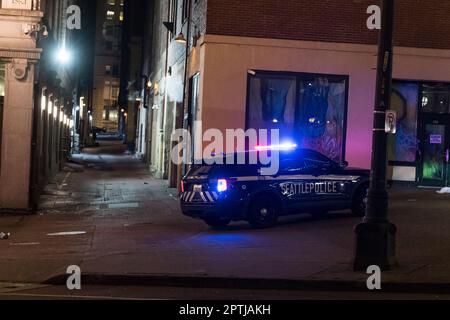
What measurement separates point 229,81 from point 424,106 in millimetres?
6526

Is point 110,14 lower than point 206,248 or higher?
higher

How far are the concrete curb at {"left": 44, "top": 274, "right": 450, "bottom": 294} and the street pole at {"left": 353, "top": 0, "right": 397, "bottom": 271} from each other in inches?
27.7

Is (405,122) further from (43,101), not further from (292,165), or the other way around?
(43,101)

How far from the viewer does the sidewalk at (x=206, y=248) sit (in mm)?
9352

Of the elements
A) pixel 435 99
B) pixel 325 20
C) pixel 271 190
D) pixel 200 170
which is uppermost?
pixel 325 20

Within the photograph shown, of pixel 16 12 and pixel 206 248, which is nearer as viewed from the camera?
pixel 206 248

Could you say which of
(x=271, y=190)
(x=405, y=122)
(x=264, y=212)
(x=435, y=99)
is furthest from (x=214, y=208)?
(x=435, y=99)

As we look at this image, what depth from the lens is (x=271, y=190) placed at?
14562 millimetres

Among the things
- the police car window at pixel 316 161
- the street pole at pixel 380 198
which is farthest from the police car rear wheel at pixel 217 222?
the street pole at pixel 380 198

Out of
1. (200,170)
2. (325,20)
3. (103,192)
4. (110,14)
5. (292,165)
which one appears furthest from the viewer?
(110,14)

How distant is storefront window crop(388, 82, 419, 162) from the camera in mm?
20969

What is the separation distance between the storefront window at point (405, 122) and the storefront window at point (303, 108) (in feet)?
5.96

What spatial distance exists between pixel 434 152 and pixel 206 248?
1170cm
